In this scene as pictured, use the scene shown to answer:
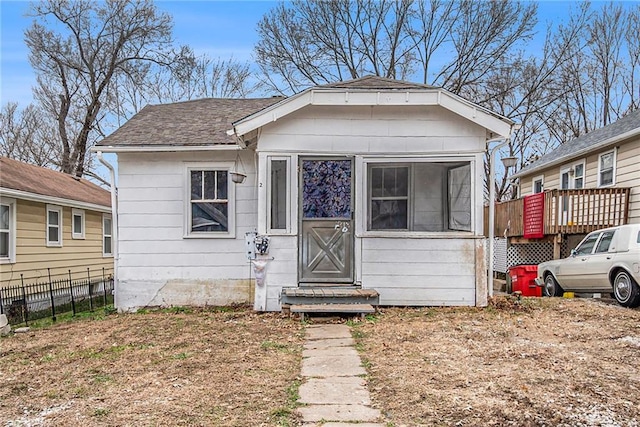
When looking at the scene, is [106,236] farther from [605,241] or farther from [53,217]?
[605,241]

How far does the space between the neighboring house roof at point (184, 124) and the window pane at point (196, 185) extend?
0.59m

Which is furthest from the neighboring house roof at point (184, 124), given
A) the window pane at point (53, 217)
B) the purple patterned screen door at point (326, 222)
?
the window pane at point (53, 217)

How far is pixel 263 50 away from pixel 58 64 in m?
9.50

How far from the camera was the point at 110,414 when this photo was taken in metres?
3.68

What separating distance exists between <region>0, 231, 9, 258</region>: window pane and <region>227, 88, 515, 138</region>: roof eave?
6.87 m

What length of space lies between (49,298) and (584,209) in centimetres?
1381

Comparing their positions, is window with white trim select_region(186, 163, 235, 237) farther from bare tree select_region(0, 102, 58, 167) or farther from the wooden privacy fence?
bare tree select_region(0, 102, 58, 167)

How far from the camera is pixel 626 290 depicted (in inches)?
339

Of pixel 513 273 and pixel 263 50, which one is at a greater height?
pixel 263 50

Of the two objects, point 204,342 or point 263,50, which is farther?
point 263,50

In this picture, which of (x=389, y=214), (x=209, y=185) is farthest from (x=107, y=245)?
(x=389, y=214)

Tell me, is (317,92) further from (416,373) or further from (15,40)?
(15,40)

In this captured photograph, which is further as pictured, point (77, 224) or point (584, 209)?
point (77, 224)

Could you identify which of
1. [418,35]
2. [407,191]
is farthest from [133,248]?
[418,35]
